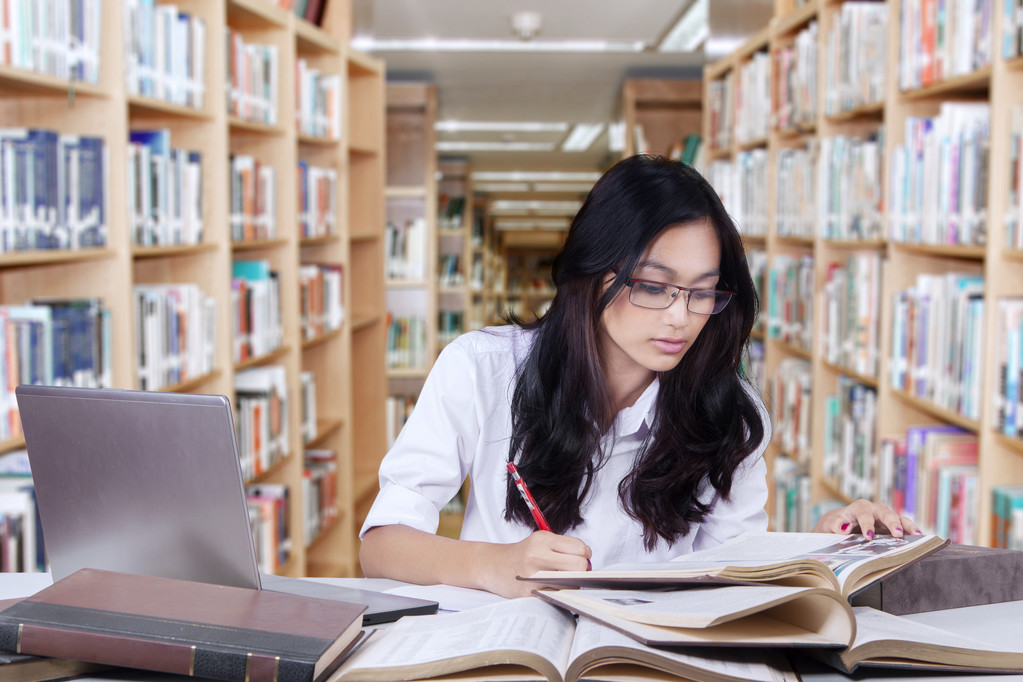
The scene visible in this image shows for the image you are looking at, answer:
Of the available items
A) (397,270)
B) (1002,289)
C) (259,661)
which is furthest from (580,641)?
(397,270)

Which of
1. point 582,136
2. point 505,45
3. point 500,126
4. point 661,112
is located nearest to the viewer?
point 505,45

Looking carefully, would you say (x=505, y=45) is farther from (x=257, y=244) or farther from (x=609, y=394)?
(x=609, y=394)

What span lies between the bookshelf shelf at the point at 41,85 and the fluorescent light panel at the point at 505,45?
3245 mm

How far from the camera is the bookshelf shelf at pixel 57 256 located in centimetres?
170

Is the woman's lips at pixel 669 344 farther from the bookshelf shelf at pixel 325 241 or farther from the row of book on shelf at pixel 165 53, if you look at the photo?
the bookshelf shelf at pixel 325 241

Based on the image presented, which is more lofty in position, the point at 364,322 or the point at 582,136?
the point at 582,136

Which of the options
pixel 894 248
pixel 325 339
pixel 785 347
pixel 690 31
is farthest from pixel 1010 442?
pixel 690 31

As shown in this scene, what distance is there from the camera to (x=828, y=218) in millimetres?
2801

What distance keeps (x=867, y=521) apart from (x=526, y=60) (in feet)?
15.1

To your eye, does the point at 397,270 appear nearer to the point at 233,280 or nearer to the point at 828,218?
the point at 233,280

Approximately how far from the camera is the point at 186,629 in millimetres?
749

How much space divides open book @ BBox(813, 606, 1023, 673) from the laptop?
53 cm

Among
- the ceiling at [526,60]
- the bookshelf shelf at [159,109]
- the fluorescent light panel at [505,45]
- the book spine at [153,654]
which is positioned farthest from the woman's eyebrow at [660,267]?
the fluorescent light panel at [505,45]

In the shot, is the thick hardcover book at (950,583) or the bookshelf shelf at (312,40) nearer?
the thick hardcover book at (950,583)
